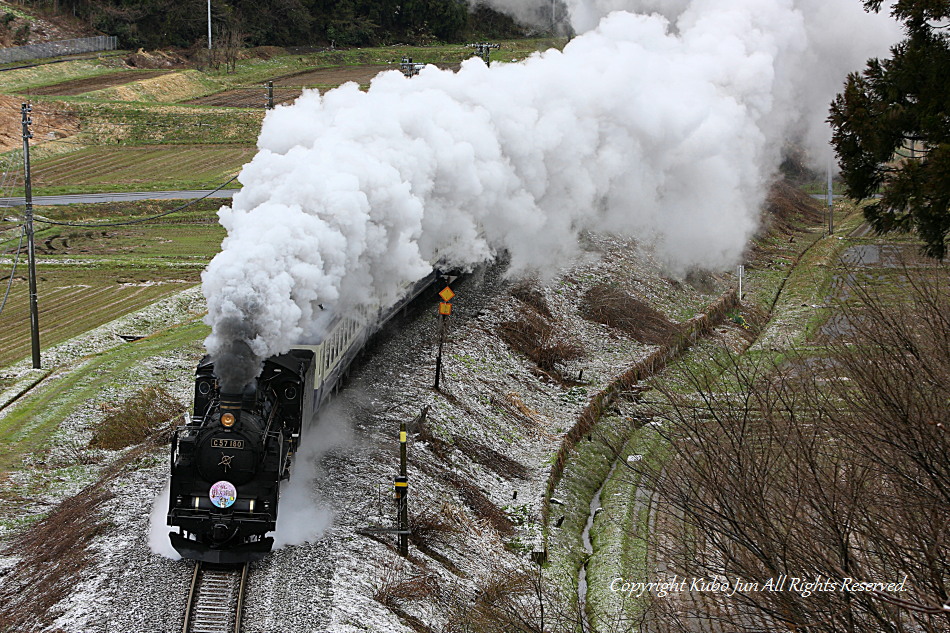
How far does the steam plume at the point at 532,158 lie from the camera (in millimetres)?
16891

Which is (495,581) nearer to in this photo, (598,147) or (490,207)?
(490,207)

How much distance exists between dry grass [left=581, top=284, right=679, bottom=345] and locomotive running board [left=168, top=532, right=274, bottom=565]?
20284 millimetres

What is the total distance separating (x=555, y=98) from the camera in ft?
101

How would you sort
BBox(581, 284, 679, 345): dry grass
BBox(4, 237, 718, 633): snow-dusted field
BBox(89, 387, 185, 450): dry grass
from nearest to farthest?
BBox(4, 237, 718, 633): snow-dusted field → BBox(89, 387, 185, 450): dry grass → BBox(581, 284, 679, 345): dry grass

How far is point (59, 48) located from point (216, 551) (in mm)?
84166

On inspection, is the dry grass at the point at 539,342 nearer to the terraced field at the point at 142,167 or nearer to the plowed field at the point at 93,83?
the terraced field at the point at 142,167

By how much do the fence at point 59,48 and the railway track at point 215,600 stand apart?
79289mm

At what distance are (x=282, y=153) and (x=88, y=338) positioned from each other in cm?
1219

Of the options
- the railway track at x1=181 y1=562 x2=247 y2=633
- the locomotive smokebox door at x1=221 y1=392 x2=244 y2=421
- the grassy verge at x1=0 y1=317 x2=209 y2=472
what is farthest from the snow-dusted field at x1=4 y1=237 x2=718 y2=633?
the locomotive smokebox door at x1=221 y1=392 x2=244 y2=421

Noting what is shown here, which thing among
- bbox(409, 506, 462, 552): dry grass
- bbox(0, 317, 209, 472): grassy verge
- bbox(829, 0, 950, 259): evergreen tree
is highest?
bbox(829, 0, 950, 259): evergreen tree

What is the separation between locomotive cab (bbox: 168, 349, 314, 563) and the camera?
14.0 metres

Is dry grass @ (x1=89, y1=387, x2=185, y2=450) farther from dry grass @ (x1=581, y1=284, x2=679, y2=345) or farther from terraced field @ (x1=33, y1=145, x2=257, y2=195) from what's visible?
terraced field @ (x1=33, y1=145, x2=257, y2=195)

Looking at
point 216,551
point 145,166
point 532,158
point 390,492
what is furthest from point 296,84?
point 216,551

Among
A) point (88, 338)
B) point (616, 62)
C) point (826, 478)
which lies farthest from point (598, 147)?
point (826, 478)
